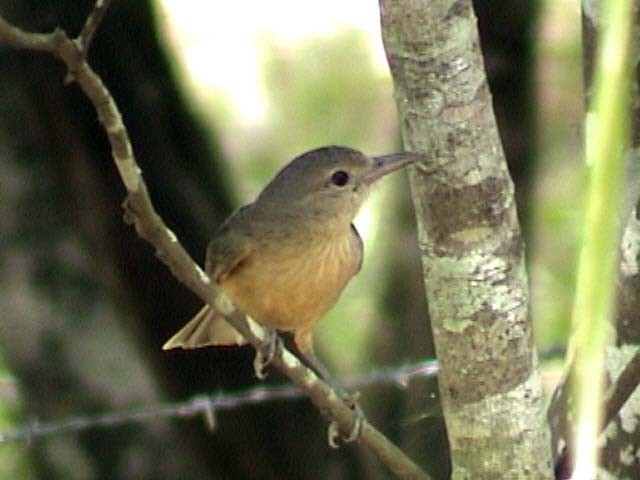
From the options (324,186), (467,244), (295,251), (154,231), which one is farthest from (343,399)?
(154,231)

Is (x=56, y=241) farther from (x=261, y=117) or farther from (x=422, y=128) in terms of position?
(x=261, y=117)

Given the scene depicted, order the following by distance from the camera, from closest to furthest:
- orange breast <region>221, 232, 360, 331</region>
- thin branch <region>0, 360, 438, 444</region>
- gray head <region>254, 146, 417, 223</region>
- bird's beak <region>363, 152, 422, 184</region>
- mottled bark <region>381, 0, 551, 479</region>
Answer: mottled bark <region>381, 0, 551, 479</region>, bird's beak <region>363, 152, 422, 184</region>, thin branch <region>0, 360, 438, 444</region>, orange breast <region>221, 232, 360, 331</region>, gray head <region>254, 146, 417, 223</region>

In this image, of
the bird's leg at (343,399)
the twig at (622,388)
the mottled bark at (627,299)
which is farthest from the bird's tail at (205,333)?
the twig at (622,388)

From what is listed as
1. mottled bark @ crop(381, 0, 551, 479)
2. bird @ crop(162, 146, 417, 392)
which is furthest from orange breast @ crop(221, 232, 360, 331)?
mottled bark @ crop(381, 0, 551, 479)

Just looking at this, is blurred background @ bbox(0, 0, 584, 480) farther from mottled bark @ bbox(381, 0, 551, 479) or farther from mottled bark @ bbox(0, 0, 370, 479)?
mottled bark @ bbox(381, 0, 551, 479)

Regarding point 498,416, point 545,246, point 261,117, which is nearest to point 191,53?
point 261,117
